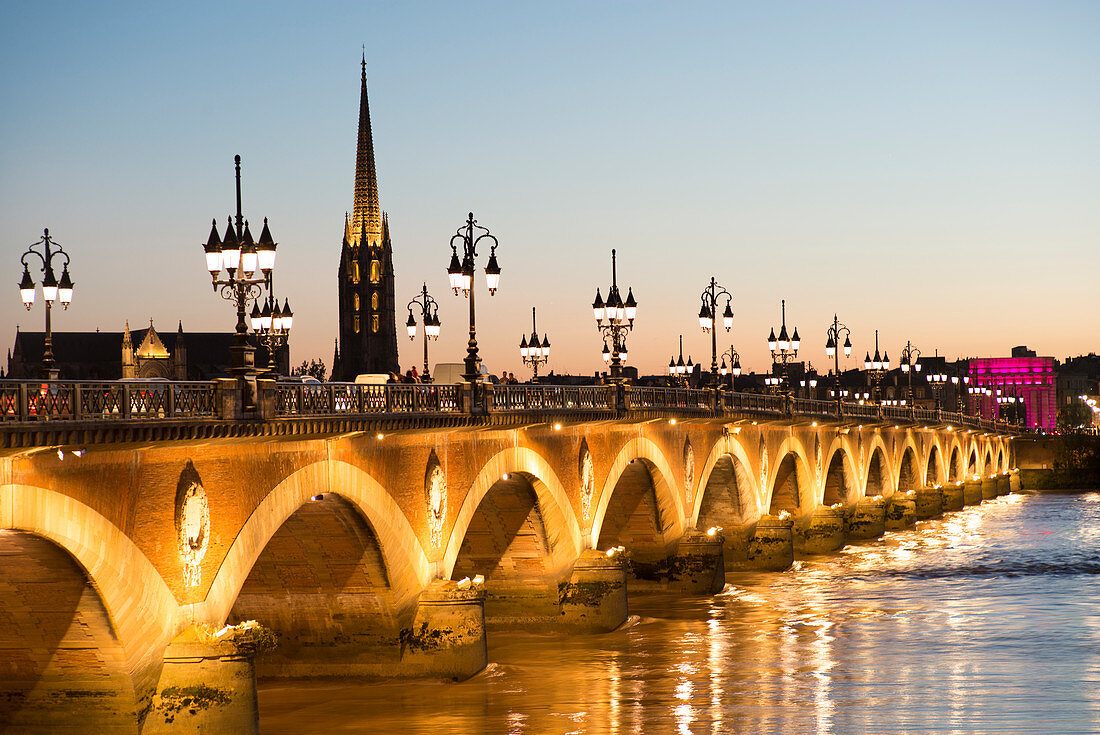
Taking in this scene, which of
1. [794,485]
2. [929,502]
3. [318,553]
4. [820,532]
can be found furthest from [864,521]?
[318,553]

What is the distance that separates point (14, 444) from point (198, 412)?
3.84 metres

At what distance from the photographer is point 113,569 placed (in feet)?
55.8

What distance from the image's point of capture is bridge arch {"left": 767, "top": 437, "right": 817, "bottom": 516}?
57.7 m

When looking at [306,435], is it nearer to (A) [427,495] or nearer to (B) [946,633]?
(A) [427,495]

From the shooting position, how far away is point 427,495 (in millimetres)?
26359

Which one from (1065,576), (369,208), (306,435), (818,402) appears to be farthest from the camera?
(369,208)

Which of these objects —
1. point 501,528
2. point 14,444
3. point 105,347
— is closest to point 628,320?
point 501,528

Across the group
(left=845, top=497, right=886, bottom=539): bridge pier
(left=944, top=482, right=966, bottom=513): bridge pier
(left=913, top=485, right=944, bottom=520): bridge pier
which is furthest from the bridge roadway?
(left=944, top=482, right=966, bottom=513): bridge pier

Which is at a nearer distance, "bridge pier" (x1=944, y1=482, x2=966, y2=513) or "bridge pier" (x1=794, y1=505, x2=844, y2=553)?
"bridge pier" (x1=794, y1=505, x2=844, y2=553)

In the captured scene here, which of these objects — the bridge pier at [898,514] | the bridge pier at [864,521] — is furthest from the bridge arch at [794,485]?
the bridge pier at [898,514]

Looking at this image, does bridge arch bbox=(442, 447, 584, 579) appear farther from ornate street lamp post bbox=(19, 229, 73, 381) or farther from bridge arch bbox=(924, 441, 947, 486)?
bridge arch bbox=(924, 441, 947, 486)

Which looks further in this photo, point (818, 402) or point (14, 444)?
point (818, 402)

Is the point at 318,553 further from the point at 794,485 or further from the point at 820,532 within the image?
the point at 794,485

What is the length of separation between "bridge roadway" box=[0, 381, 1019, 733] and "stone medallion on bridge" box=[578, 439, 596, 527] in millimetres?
77
